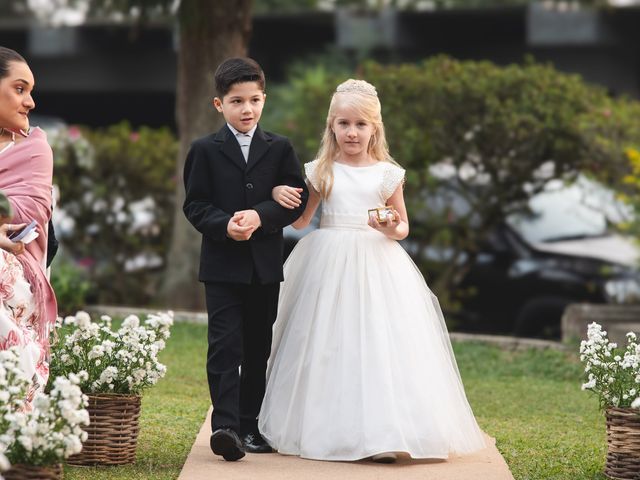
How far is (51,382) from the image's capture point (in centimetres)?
557

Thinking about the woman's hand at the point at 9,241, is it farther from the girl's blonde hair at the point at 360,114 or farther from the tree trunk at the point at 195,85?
the tree trunk at the point at 195,85

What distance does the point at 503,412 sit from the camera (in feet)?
25.8

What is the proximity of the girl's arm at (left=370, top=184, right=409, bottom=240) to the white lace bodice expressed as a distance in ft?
0.20

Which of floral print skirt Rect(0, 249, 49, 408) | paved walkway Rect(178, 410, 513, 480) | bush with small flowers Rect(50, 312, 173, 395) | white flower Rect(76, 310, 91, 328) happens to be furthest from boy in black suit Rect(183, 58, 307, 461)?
floral print skirt Rect(0, 249, 49, 408)

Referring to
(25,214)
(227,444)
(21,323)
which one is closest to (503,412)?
(227,444)

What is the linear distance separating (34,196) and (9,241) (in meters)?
0.26

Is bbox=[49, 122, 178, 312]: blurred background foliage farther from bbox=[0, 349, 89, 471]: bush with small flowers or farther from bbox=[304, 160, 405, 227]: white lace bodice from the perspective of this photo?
bbox=[0, 349, 89, 471]: bush with small flowers

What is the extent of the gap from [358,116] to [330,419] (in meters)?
1.47

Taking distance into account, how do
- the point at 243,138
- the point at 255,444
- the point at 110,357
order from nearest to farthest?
the point at 110,357 → the point at 243,138 → the point at 255,444

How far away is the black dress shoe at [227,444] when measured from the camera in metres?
5.64

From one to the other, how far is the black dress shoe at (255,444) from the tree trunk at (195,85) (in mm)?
5473

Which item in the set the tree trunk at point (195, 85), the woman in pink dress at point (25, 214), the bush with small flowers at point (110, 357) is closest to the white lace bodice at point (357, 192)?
the bush with small flowers at point (110, 357)

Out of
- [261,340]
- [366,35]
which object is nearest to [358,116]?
[261,340]

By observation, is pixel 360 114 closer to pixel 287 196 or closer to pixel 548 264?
pixel 287 196
